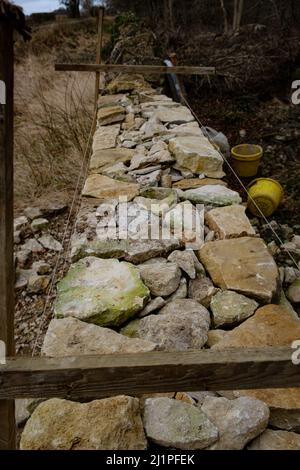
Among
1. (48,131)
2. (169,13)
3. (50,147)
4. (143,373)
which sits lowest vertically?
(50,147)

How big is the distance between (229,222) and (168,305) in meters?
0.88

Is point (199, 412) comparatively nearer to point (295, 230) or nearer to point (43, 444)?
point (43, 444)

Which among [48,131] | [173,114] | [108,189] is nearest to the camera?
[108,189]

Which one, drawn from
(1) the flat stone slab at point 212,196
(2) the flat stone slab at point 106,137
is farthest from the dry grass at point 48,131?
(1) the flat stone slab at point 212,196

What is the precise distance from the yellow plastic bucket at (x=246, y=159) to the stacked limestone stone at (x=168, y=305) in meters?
1.39

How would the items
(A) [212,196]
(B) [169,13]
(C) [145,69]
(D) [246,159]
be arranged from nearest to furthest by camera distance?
(A) [212,196]
(C) [145,69]
(D) [246,159]
(B) [169,13]

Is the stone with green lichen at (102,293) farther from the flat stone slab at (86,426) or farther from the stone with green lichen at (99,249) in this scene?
the flat stone slab at (86,426)

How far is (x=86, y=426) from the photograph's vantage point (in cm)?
156

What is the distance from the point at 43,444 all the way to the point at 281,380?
848mm

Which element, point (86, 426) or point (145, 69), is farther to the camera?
point (145, 69)

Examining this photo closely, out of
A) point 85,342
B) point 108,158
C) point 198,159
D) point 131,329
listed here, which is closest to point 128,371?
point 85,342

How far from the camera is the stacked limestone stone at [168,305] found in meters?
1.56

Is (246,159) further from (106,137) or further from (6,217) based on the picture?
(6,217)

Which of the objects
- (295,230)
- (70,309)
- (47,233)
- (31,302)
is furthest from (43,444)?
(295,230)
